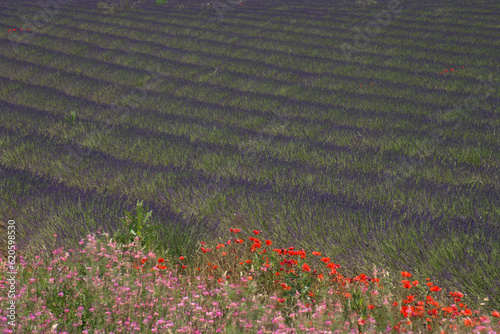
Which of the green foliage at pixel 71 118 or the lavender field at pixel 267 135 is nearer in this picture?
the lavender field at pixel 267 135

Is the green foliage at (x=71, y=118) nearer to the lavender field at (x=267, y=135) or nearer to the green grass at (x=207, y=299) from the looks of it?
the lavender field at (x=267, y=135)

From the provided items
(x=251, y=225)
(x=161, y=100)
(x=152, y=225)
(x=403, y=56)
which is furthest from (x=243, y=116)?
(x=403, y=56)

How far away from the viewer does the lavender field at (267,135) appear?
2725 millimetres

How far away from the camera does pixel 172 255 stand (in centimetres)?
268

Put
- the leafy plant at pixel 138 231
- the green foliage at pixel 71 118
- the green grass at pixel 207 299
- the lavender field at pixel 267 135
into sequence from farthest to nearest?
the green foliage at pixel 71 118 < the lavender field at pixel 267 135 < the leafy plant at pixel 138 231 < the green grass at pixel 207 299

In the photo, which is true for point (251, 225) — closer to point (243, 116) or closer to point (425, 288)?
point (425, 288)

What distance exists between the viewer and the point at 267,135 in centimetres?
576

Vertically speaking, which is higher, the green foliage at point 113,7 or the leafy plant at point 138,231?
the green foliage at point 113,7

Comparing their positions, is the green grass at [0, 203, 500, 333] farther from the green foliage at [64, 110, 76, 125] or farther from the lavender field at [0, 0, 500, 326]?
the green foliage at [64, 110, 76, 125]

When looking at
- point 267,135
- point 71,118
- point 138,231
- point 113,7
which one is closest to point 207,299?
point 138,231

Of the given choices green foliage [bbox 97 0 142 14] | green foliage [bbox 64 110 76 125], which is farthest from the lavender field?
green foliage [bbox 97 0 142 14]

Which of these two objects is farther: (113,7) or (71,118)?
(113,7)

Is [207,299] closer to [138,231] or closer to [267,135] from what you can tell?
[138,231]

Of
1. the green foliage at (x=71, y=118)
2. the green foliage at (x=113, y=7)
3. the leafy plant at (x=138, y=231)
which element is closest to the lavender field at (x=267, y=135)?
the leafy plant at (x=138, y=231)
